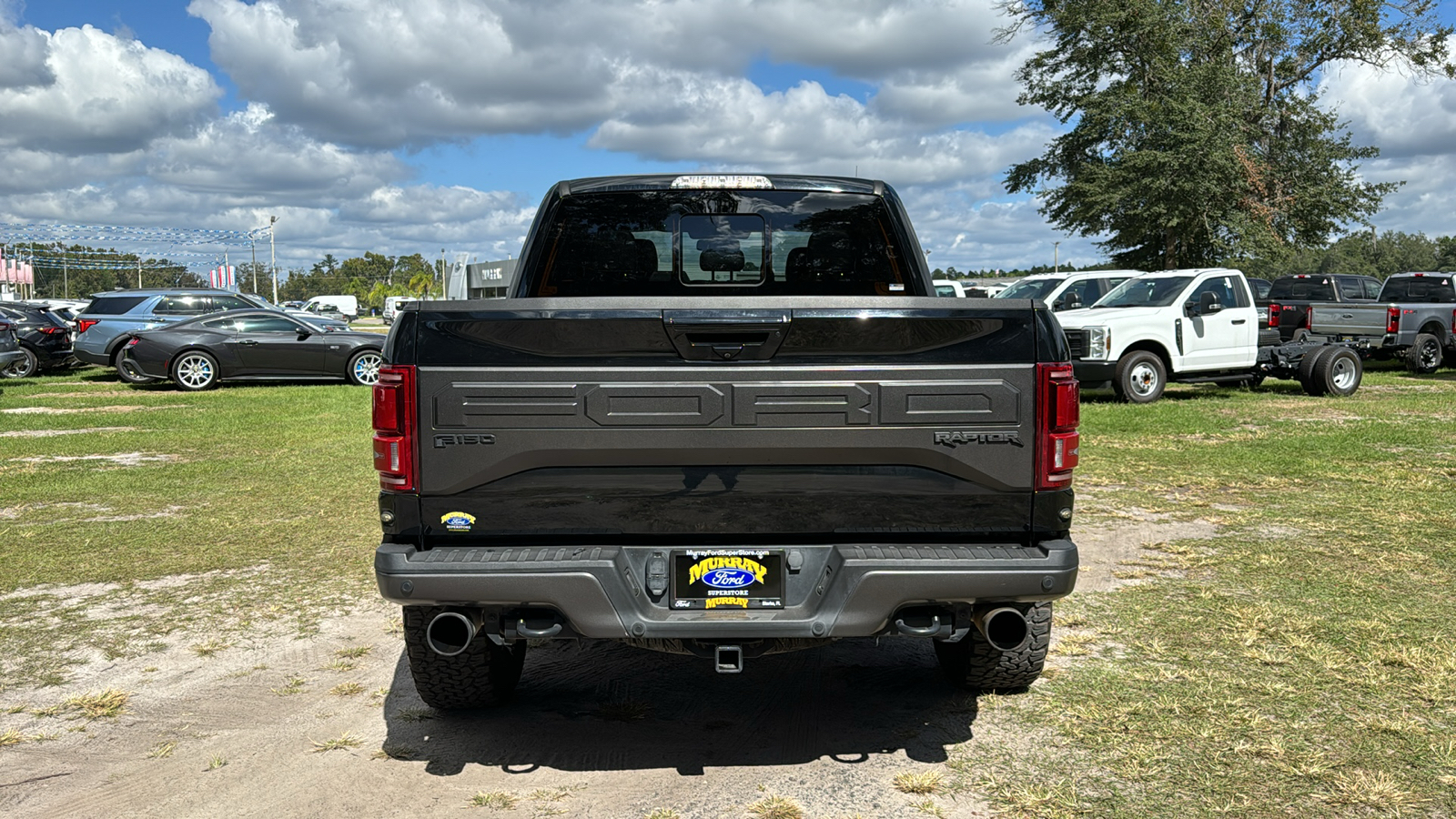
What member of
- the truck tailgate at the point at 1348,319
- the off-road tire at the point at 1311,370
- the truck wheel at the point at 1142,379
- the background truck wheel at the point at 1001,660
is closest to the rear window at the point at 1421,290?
the truck tailgate at the point at 1348,319

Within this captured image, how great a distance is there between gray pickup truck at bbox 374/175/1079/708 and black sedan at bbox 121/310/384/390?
1604 centimetres

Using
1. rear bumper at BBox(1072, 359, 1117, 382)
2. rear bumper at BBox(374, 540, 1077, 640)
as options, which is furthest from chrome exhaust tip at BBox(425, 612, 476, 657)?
rear bumper at BBox(1072, 359, 1117, 382)

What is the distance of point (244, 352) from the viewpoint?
62.5ft

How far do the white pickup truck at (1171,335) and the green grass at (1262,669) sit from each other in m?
5.89

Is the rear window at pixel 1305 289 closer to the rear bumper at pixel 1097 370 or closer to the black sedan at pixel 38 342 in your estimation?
the rear bumper at pixel 1097 370

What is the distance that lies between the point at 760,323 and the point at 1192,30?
33940 mm

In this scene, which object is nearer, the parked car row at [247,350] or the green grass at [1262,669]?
the green grass at [1262,669]

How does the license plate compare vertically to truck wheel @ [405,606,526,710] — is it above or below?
above

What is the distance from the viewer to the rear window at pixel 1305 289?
1033 inches

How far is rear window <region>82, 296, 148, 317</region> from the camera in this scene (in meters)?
22.3

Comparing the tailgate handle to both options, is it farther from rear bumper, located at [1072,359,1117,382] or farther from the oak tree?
the oak tree

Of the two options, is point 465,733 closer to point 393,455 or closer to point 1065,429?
point 393,455

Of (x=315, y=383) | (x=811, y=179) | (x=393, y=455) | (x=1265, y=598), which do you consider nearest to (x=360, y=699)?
(x=393, y=455)

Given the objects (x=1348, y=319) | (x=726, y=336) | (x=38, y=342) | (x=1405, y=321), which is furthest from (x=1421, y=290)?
(x=38, y=342)
